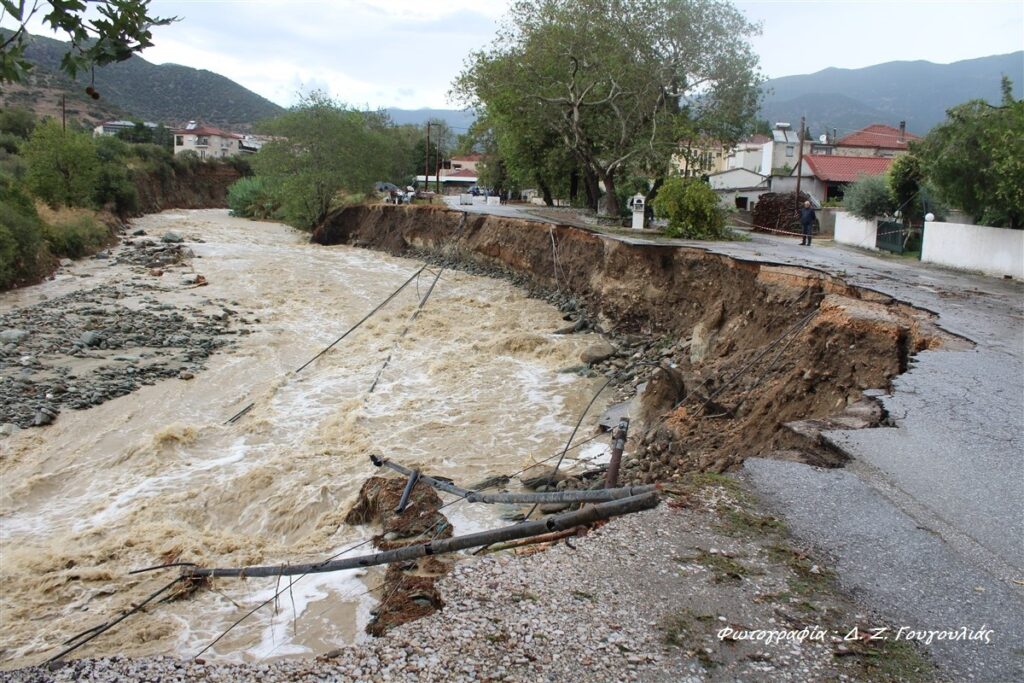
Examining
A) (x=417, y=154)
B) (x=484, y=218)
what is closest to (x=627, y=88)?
(x=484, y=218)

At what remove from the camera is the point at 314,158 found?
139 ft

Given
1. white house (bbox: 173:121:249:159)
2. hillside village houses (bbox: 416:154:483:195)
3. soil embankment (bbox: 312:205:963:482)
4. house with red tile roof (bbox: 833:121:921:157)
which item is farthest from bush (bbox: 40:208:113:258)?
white house (bbox: 173:121:249:159)

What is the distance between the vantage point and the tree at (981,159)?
1627 centimetres

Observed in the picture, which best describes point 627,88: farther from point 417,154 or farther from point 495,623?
point 417,154

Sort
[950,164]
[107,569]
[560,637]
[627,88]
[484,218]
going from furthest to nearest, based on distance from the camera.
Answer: [484,218] < [627,88] < [950,164] < [107,569] < [560,637]

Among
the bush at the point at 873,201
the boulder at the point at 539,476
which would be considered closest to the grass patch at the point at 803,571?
the boulder at the point at 539,476

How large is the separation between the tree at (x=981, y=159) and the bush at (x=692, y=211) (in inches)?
238

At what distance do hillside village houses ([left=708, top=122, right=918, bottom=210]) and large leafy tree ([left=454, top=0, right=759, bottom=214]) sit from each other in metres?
3.99

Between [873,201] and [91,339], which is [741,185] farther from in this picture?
[91,339]

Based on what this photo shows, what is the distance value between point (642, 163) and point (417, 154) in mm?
58013

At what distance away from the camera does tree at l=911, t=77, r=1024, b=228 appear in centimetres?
1627

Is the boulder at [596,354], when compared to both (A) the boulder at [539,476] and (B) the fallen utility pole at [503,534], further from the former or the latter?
(B) the fallen utility pole at [503,534]

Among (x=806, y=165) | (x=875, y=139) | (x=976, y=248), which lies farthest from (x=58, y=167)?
(x=875, y=139)

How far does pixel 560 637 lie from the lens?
4.36 m
